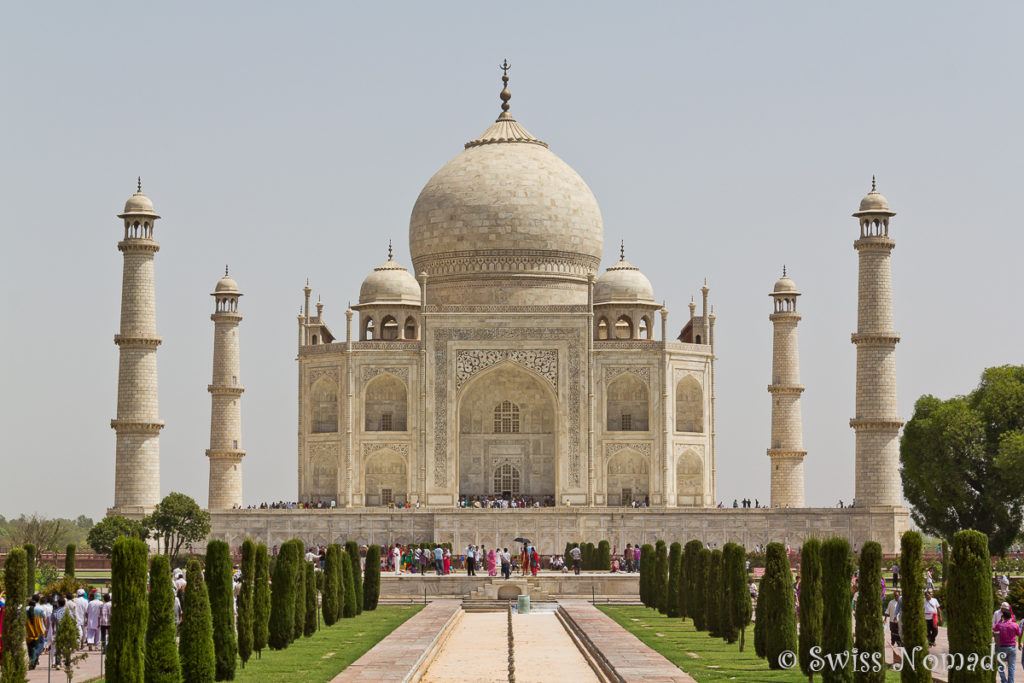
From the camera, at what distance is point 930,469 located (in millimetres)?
29328

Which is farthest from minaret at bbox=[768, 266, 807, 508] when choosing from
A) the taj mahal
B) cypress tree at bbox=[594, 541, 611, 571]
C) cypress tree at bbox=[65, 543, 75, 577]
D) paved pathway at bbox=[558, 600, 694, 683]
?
cypress tree at bbox=[65, 543, 75, 577]

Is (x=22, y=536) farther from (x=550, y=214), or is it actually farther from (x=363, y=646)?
(x=363, y=646)

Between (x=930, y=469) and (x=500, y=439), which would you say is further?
(x=500, y=439)

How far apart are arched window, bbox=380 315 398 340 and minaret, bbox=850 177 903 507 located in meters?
10.8

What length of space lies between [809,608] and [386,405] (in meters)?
21.6

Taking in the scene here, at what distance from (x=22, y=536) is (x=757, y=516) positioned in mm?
15850

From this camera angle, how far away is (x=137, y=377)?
101ft

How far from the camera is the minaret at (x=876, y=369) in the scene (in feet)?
101

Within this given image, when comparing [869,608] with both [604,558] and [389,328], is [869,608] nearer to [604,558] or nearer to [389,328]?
[604,558]

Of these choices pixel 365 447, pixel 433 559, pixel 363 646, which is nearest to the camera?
pixel 363 646

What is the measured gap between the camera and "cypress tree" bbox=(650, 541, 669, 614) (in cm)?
2189

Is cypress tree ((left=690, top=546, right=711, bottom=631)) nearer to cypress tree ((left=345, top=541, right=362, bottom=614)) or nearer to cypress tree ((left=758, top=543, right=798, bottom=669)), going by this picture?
cypress tree ((left=758, top=543, right=798, bottom=669))

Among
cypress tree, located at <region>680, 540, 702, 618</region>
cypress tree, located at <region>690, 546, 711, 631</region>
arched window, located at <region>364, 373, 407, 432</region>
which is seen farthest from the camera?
arched window, located at <region>364, 373, 407, 432</region>

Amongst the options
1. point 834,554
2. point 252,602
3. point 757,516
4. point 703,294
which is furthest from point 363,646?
point 703,294
